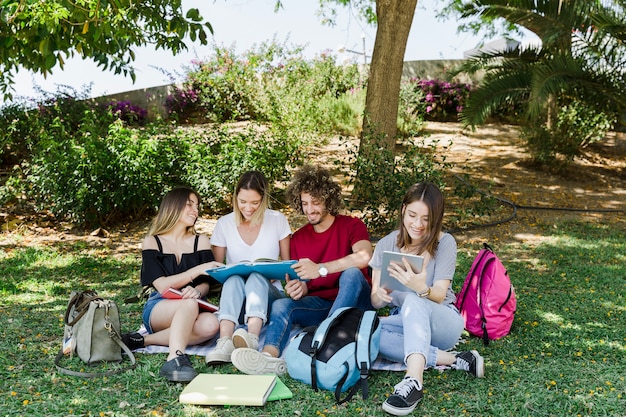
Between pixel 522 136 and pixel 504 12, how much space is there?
101 inches

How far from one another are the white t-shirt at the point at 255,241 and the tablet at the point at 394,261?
95cm

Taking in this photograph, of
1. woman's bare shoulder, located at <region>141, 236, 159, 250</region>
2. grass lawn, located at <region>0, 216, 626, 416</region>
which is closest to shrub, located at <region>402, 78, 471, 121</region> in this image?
grass lawn, located at <region>0, 216, 626, 416</region>

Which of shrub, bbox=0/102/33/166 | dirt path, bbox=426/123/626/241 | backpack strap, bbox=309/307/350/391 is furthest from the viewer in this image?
shrub, bbox=0/102/33/166

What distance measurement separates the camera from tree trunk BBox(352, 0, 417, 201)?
27.2 feet

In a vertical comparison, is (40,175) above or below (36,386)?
above

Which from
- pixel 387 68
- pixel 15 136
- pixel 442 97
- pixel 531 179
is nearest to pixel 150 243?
pixel 387 68

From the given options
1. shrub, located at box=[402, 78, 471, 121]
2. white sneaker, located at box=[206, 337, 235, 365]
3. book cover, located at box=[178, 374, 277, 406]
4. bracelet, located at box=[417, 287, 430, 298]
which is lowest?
book cover, located at box=[178, 374, 277, 406]

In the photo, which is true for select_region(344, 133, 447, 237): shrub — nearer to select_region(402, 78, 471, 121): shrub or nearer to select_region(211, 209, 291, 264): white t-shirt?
select_region(211, 209, 291, 264): white t-shirt

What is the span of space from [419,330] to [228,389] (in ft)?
3.57

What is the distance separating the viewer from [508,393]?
3.51 metres

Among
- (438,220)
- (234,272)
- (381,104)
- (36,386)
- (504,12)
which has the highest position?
(504,12)

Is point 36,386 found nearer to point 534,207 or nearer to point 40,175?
point 40,175

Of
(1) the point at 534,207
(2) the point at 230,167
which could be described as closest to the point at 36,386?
(2) the point at 230,167

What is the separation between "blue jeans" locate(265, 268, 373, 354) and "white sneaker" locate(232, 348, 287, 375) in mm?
210
